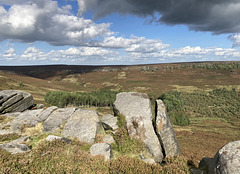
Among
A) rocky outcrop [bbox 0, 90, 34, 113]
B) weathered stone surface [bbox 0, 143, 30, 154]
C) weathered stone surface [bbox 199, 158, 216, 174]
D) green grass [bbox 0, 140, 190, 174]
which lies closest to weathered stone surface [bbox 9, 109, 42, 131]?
rocky outcrop [bbox 0, 90, 34, 113]

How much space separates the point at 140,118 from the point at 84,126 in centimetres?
544

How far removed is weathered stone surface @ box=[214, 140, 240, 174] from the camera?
18.8 ft

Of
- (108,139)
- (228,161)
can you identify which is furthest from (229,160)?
(108,139)

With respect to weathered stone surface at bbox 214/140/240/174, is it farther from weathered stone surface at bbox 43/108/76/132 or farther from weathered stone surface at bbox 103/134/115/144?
weathered stone surface at bbox 43/108/76/132

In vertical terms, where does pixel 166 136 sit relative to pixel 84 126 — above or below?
below

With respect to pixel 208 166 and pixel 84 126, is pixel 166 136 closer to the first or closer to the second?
pixel 208 166

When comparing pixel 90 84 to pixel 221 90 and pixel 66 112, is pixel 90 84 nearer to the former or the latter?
pixel 221 90

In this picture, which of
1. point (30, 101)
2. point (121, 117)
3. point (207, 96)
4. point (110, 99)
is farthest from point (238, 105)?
point (30, 101)

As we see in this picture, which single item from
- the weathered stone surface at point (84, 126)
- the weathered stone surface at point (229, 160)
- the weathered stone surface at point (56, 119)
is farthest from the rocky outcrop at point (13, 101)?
the weathered stone surface at point (229, 160)

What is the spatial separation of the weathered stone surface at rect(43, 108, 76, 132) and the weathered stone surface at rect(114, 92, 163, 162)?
5.64m

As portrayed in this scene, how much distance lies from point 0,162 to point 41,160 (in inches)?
71.2

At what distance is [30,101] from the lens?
1055 inches

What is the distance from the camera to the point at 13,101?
76.7ft

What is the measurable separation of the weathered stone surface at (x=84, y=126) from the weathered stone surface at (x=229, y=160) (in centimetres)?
950
